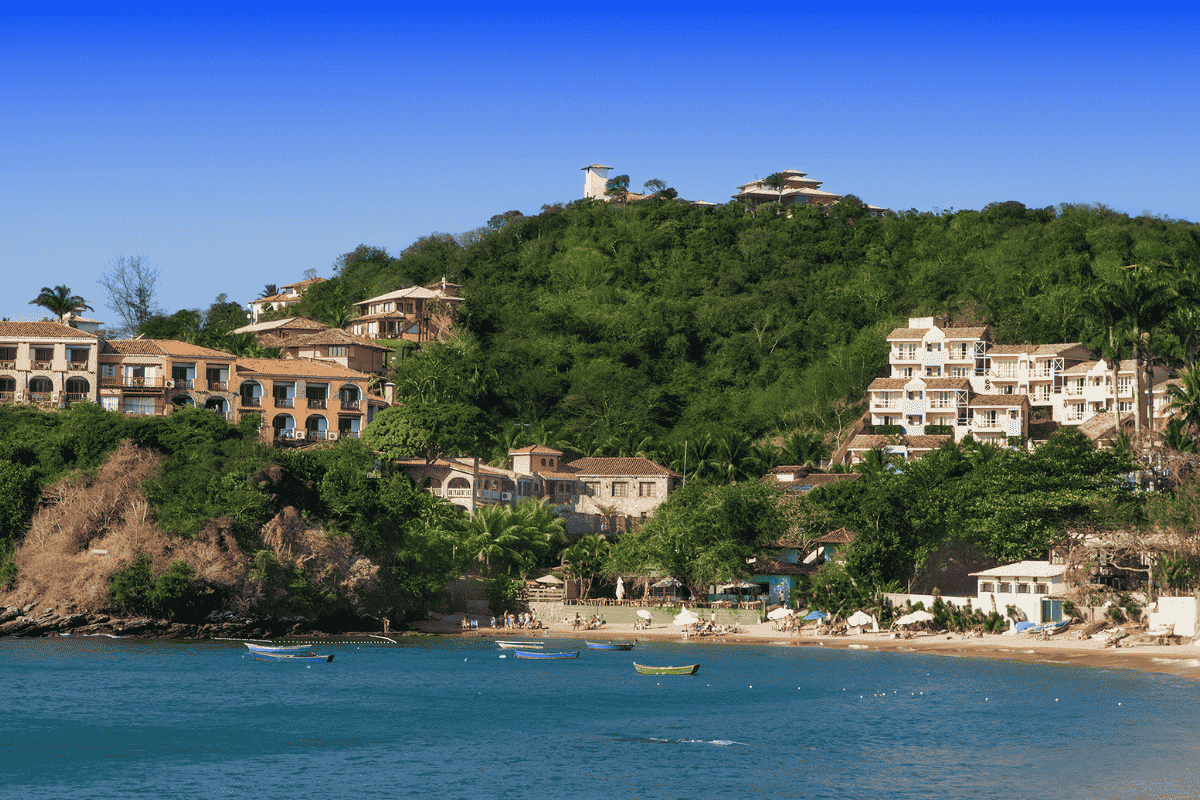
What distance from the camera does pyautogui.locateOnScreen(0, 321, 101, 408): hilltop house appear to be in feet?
266

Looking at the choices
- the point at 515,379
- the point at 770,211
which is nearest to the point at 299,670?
the point at 515,379

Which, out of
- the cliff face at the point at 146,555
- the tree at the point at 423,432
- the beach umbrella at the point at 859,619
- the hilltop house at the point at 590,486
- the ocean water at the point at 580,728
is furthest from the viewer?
the hilltop house at the point at 590,486

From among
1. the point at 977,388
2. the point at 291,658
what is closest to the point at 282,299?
the point at 977,388

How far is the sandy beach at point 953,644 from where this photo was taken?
50.2m

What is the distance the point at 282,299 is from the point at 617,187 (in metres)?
43.3

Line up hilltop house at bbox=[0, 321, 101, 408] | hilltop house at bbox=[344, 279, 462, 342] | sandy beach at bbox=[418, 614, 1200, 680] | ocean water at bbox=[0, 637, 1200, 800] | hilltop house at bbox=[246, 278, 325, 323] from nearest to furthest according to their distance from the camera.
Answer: ocean water at bbox=[0, 637, 1200, 800]
sandy beach at bbox=[418, 614, 1200, 680]
hilltop house at bbox=[0, 321, 101, 408]
hilltop house at bbox=[344, 279, 462, 342]
hilltop house at bbox=[246, 278, 325, 323]

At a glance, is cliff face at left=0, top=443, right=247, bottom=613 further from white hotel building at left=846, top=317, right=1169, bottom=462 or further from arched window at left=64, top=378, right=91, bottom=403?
white hotel building at left=846, top=317, right=1169, bottom=462

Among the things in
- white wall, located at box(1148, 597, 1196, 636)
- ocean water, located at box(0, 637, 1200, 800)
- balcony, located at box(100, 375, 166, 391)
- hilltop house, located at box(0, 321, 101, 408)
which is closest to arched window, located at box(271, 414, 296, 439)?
balcony, located at box(100, 375, 166, 391)

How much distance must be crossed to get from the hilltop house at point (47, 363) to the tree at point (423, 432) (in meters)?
19.5

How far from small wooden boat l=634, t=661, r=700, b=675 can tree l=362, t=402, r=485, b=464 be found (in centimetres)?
3138

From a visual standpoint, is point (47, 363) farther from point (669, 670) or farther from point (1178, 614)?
point (1178, 614)

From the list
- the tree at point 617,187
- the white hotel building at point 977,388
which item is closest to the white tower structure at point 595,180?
the tree at point 617,187

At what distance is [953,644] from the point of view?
58031 mm

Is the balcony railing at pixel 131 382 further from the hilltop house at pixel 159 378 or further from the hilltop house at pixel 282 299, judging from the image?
the hilltop house at pixel 282 299
